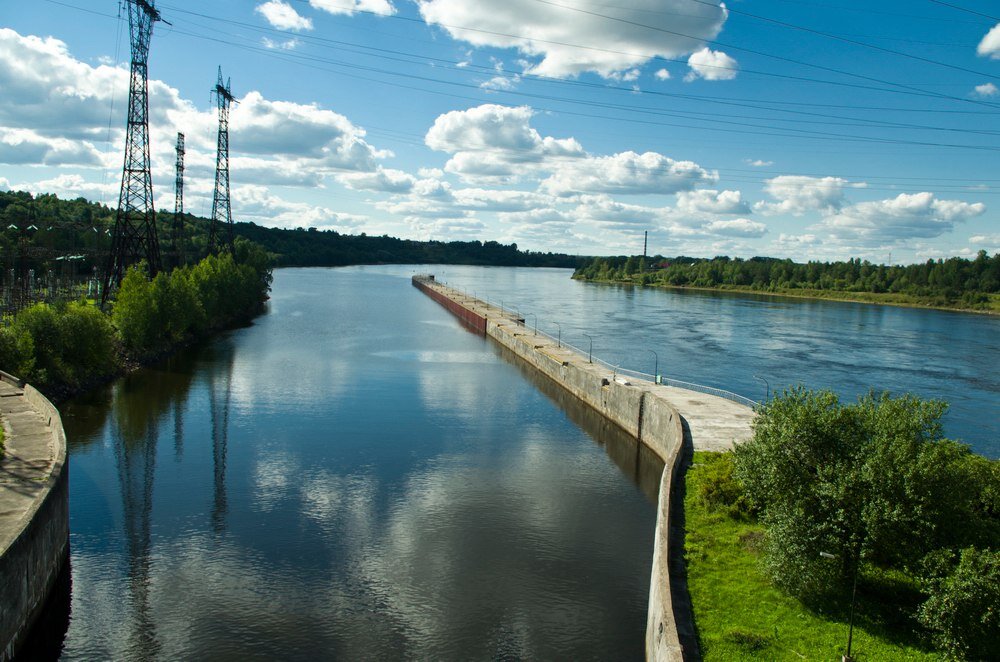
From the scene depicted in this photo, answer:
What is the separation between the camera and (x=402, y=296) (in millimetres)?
134625

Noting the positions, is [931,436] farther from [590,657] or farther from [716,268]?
[716,268]

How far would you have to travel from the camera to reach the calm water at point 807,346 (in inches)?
2082

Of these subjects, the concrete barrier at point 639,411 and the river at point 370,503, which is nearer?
the concrete barrier at point 639,411

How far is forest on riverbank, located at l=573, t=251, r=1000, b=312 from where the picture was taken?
14750 cm

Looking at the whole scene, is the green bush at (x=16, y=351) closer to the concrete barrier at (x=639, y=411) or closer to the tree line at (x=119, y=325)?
the tree line at (x=119, y=325)

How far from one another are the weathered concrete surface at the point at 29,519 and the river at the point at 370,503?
1292 millimetres

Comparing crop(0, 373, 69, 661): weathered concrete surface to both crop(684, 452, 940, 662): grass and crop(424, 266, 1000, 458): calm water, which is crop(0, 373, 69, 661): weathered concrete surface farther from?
crop(424, 266, 1000, 458): calm water

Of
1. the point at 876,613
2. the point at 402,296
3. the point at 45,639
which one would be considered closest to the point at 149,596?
the point at 45,639

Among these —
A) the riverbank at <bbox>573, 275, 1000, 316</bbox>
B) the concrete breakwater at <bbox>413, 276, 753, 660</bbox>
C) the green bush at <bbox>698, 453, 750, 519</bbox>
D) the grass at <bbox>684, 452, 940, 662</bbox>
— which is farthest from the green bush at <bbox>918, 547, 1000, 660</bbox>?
the riverbank at <bbox>573, 275, 1000, 316</bbox>

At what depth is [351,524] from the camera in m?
25.5

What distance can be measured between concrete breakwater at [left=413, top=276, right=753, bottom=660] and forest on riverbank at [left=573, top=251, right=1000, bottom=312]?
117 metres

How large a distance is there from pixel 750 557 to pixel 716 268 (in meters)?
183

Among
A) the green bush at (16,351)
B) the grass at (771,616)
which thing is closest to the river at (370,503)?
the grass at (771,616)

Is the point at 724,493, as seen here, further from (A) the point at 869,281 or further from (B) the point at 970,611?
(A) the point at 869,281
